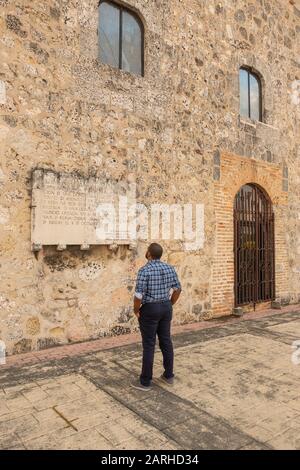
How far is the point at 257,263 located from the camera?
8008 mm

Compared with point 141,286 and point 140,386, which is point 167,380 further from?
point 141,286

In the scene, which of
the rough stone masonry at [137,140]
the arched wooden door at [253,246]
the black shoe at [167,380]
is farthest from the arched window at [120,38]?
the black shoe at [167,380]

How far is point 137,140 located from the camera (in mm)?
5926

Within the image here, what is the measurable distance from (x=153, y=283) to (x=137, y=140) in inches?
123

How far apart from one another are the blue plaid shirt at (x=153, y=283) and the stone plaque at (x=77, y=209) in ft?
5.67

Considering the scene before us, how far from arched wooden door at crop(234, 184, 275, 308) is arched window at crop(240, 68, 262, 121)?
174 cm

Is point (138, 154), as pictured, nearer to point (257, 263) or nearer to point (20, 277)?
point (20, 277)

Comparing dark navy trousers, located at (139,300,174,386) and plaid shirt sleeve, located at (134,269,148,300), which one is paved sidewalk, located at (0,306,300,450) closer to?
dark navy trousers, located at (139,300,174,386)

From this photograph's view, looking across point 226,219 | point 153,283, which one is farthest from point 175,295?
point 226,219

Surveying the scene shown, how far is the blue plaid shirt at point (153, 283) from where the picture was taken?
3619 mm

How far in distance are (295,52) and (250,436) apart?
9.72m

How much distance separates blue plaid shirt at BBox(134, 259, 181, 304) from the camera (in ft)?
11.9

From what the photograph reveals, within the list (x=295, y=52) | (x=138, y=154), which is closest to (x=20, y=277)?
(x=138, y=154)

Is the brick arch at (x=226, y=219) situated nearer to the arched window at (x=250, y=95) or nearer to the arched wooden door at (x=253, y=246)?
the arched wooden door at (x=253, y=246)
